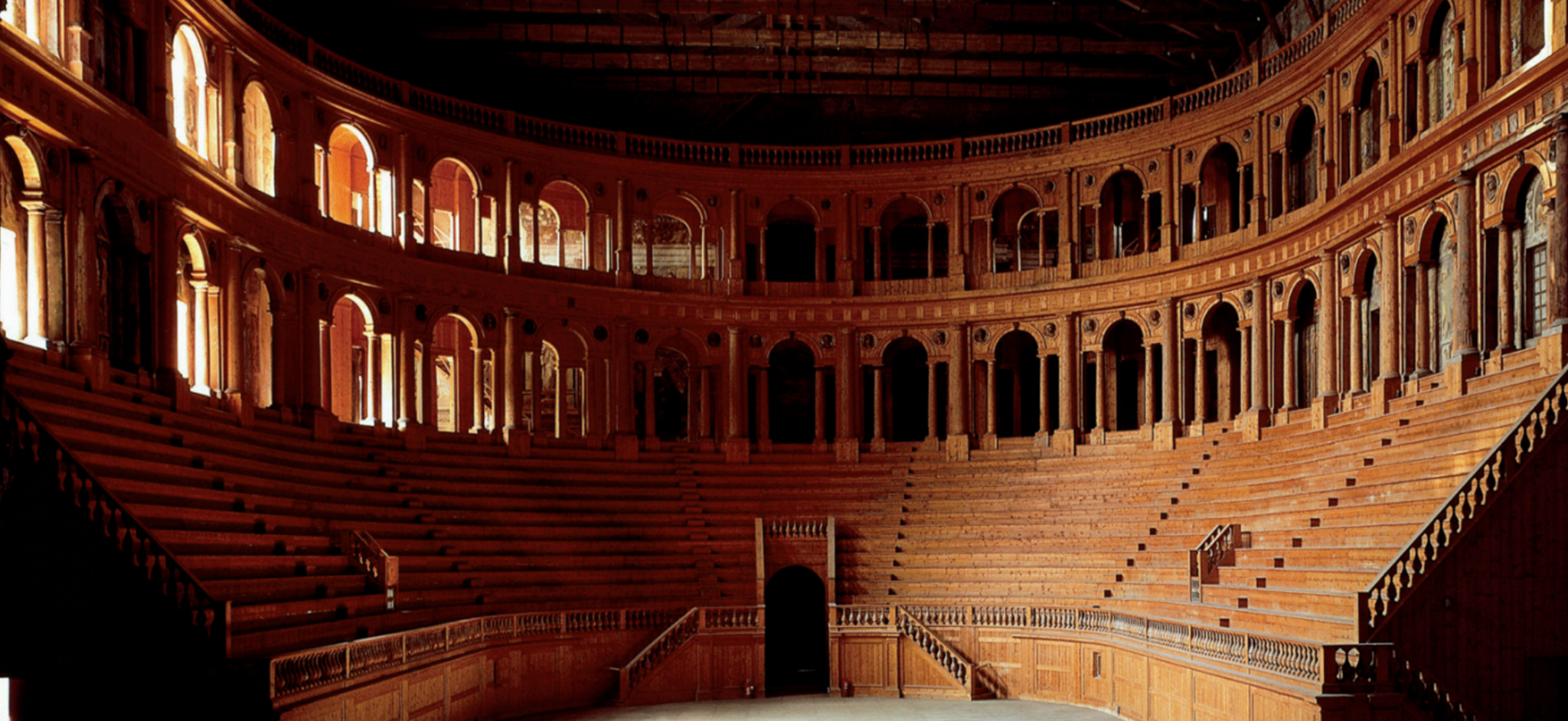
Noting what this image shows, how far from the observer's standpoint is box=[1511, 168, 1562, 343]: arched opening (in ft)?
67.9

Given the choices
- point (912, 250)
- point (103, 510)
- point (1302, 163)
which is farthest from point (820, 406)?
point (103, 510)

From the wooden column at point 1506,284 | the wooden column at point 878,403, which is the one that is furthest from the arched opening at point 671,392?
the wooden column at point 1506,284

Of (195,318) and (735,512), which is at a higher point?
(195,318)

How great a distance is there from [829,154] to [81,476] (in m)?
23.6

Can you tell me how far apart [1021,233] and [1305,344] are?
1027cm

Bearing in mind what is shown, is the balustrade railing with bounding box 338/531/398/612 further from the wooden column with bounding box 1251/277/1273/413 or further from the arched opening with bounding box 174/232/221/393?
the wooden column with bounding box 1251/277/1273/413

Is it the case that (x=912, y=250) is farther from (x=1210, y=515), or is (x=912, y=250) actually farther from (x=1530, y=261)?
(x=1530, y=261)

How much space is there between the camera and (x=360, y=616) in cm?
2091

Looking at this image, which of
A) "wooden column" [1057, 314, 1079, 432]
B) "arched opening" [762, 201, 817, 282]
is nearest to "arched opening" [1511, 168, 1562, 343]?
"wooden column" [1057, 314, 1079, 432]

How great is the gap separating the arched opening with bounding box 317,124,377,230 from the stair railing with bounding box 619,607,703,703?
11400 mm

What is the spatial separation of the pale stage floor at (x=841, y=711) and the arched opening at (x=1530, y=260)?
→ 30.5ft

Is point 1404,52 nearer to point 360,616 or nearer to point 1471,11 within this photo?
point 1471,11

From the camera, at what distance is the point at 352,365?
32.6 meters

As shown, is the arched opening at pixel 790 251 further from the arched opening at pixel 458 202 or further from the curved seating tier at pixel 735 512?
the arched opening at pixel 458 202
